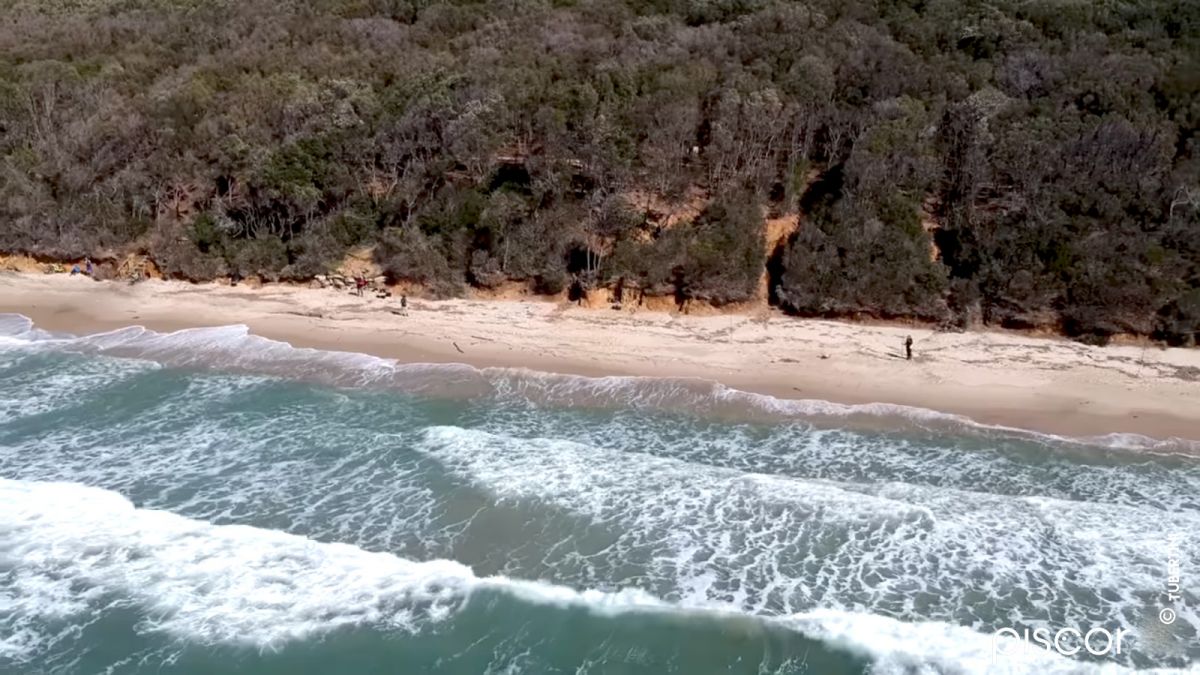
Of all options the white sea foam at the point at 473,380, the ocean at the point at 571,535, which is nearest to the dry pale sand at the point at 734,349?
the white sea foam at the point at 473,380

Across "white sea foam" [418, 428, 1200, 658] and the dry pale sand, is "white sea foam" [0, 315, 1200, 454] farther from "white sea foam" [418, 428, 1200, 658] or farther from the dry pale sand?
"white sea foam" [418, 428, 1200, 658]

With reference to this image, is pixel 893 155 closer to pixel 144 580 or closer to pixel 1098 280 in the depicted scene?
pixel 1098 280

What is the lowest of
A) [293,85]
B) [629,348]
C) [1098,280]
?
A: [629,348]

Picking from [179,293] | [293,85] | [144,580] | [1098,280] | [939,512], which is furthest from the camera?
[293,85]

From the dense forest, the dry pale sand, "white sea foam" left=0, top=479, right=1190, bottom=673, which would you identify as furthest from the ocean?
the dense forest

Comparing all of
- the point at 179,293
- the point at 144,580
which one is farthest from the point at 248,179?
the point at 144,580

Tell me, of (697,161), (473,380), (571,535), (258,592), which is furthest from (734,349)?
(258,592)

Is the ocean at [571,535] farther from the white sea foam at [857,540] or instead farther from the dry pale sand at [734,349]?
the dry pale sand at [734,349]
